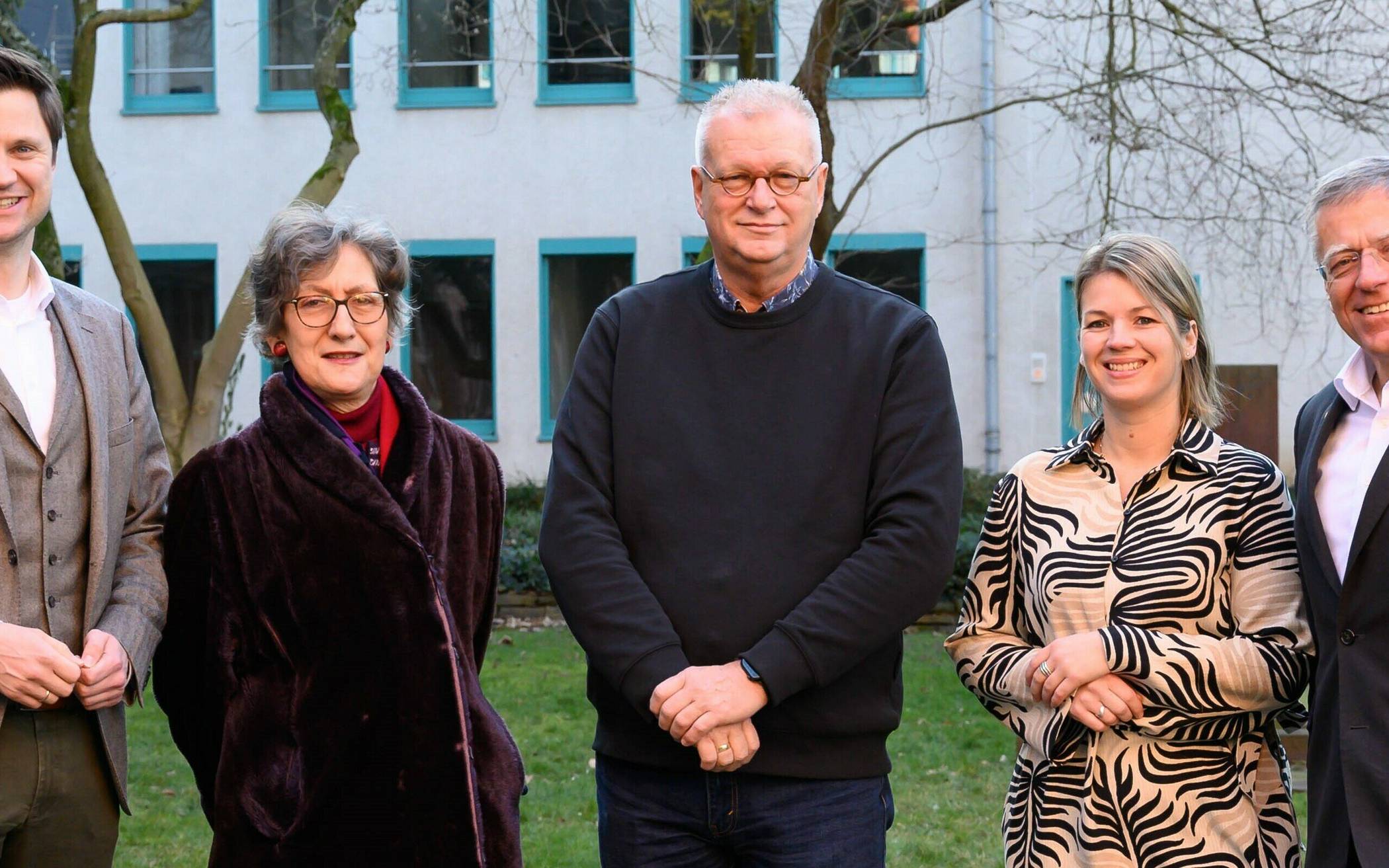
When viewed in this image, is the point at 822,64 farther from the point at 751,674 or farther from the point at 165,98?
the point at 165,98

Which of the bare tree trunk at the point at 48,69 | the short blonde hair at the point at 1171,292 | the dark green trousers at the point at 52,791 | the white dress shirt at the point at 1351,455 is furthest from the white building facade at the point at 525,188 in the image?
the dark green trousers at the point at 52,791

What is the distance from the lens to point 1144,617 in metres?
3.22

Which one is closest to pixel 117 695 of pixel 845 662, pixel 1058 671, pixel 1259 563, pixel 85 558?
pixel 85 558

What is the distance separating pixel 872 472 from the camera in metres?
3.19

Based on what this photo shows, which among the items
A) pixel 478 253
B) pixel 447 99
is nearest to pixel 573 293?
pixel 478 253

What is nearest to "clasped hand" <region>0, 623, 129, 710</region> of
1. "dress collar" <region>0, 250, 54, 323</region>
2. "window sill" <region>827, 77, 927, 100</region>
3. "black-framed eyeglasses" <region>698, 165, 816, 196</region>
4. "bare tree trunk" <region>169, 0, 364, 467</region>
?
"dress collar" <region>0, 250, 54, 323</region>

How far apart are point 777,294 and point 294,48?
616 inches

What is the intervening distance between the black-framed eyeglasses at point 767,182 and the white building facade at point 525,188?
44.5ft

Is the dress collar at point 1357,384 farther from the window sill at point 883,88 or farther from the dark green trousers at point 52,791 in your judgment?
the window sill at point 883,88

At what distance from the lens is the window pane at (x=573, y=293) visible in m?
17.8

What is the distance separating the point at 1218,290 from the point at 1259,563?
14.5 m

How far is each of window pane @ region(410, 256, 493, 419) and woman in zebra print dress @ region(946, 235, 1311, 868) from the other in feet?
48.7

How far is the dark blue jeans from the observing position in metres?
3.14

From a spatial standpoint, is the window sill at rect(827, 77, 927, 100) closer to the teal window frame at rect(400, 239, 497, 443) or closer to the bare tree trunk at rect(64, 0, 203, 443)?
the teal window frame at rect(400, 239, 497, 443)
